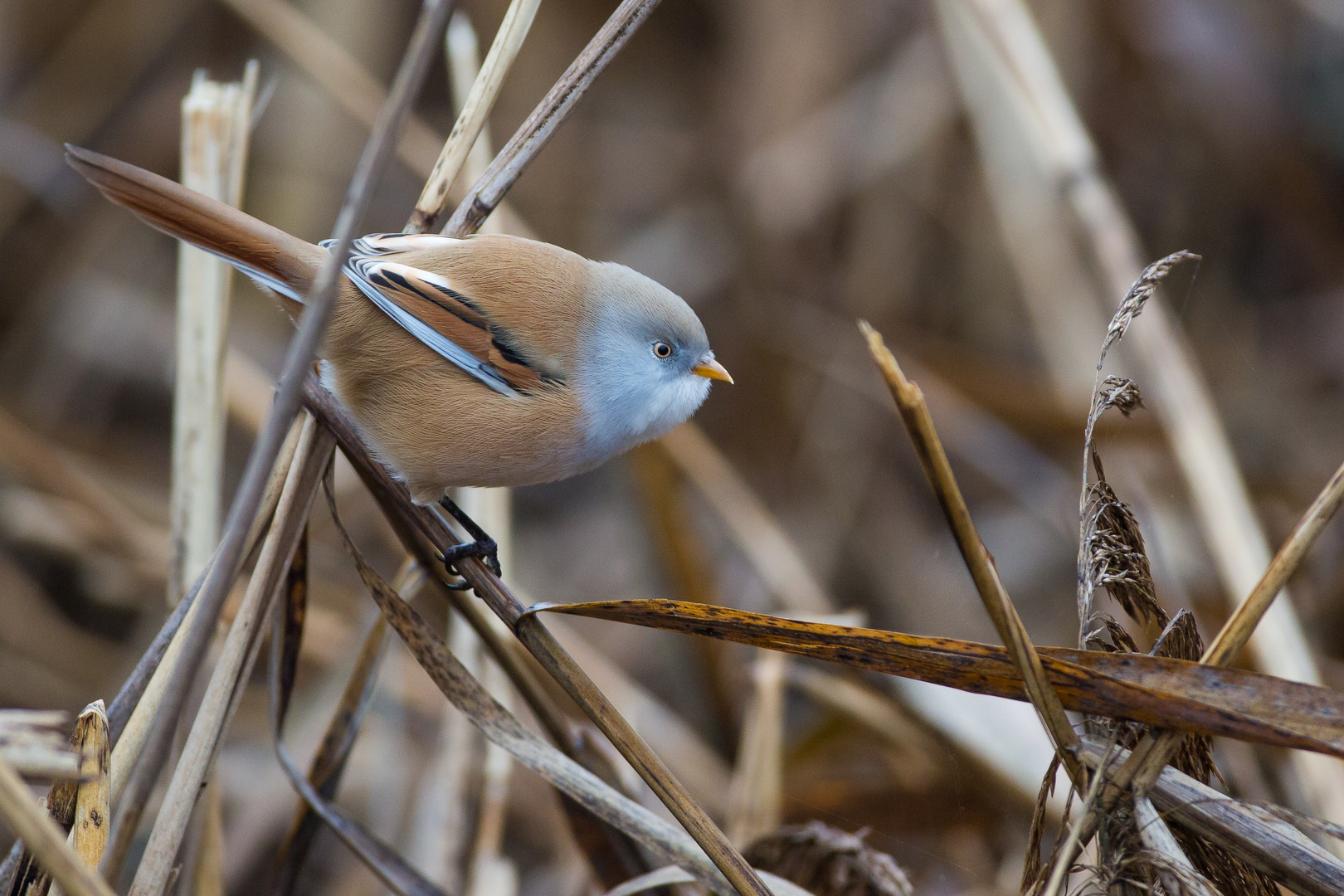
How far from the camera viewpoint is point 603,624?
4.34 meters

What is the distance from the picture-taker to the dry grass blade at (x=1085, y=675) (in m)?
1.07

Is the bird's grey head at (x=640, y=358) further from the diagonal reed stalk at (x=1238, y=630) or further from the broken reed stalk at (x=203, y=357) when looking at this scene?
the diagonal reed stalk at (x=1238, y=630)

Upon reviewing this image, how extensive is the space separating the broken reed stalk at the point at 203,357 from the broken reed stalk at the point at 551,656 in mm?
271

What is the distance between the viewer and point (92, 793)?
1.25 meters

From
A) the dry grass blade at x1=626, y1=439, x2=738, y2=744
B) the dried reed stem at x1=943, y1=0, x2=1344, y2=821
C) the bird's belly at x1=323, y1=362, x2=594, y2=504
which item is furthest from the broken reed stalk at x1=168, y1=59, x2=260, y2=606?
the dried reed stem at x1=943, y1=0, x2=1344, y2=821

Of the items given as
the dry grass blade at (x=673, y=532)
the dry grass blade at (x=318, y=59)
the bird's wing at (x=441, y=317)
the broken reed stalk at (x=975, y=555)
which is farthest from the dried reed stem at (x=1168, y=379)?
the dry grass blade at (x=318, y=59)

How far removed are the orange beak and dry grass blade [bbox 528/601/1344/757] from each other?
40.4 inches

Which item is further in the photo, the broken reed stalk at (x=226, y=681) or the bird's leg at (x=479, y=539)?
the bird's leg at (x=479, y=539)

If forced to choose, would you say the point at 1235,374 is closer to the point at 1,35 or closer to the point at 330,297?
the point at 330,297

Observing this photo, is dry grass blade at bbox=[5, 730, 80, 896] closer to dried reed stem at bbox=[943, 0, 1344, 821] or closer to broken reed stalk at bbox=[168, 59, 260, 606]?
broken reed stalk at bbox=[168, 59, 260, 606]

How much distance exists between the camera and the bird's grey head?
2.04 metres

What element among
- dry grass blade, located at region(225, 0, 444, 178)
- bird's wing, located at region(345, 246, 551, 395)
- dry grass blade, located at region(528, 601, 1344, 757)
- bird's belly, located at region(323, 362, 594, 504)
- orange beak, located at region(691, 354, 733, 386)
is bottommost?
dry grass blade, located at region(528, 601, 1344, 757)

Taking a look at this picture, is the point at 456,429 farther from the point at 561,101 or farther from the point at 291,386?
the point at 291,386

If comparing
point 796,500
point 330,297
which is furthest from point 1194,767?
point 796,500
